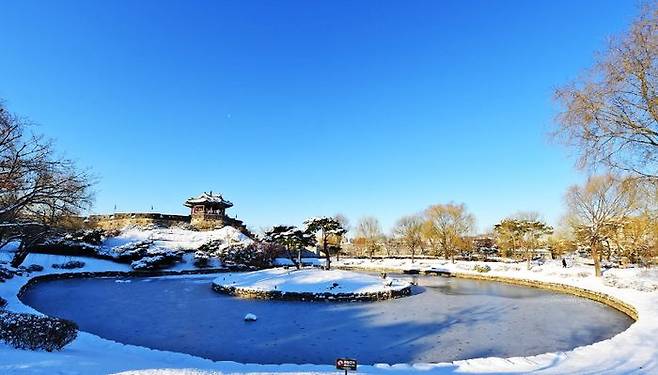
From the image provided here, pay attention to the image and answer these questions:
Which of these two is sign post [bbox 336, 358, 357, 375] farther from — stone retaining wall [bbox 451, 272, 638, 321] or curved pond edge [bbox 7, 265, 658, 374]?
stone retaining wall [bbox 451, 272, 638, 321]

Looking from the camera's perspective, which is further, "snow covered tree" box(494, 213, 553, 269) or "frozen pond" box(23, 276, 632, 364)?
"snow covered tree" box(494, 213, 553, 269)

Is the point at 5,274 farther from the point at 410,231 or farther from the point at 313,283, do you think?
the point at 410,231

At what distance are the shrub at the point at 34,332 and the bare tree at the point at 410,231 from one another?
44007 millimetres

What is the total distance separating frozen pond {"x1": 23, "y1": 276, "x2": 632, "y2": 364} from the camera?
1076 centimetres

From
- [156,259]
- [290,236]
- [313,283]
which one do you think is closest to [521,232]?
[290,236]

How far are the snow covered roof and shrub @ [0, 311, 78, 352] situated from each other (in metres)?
47.0

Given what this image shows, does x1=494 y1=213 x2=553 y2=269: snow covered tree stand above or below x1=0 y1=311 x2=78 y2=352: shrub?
above

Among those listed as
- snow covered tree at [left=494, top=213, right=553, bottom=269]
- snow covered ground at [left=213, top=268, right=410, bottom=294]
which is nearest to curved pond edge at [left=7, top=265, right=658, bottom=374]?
snow covered ground at [left=213, top=268, right=410, bottom=294]

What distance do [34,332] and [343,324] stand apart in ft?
30.5

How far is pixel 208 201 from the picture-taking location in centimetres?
5416

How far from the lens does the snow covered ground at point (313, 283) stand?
21.0 metres

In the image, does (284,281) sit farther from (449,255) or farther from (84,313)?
(449,255)

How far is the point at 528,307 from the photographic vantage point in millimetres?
17969

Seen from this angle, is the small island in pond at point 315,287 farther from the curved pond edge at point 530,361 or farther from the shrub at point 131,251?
the shrub at point 131,251
